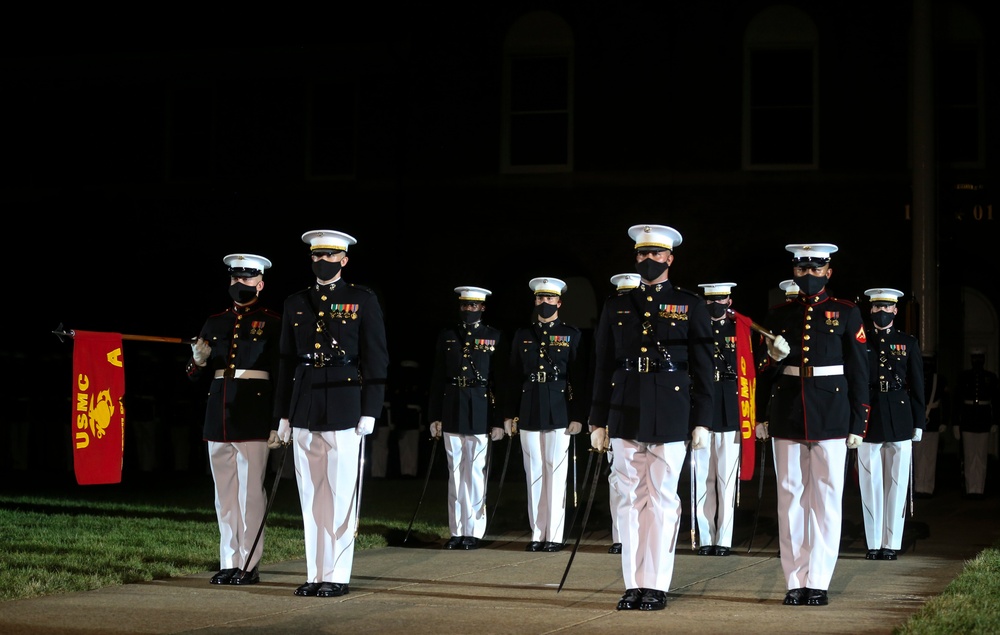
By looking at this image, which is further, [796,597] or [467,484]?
[467,484]

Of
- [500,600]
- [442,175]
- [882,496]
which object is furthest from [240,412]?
[442,175]

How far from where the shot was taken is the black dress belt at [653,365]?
8.80m

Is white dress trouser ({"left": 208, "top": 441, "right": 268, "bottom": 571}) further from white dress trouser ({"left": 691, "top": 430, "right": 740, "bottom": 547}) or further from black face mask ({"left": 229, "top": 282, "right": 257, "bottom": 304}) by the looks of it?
white dress trouser ({"left": 691, "top": 430, "right": 740, "bottom": 547})

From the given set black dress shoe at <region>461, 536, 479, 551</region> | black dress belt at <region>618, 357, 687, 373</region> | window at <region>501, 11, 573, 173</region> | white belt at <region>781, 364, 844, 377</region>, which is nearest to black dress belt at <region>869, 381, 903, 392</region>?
white belt at <region>781, 364, 844, 377</region>

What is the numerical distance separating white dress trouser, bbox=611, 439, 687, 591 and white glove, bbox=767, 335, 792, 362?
0.97 m

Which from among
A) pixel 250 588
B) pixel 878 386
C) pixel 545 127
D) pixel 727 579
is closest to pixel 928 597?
pixel 727 579

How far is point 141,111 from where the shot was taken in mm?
27094

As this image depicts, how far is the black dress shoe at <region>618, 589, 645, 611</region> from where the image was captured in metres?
8.58

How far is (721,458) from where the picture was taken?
1239 cm

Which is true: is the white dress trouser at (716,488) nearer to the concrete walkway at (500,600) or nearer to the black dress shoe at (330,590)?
the concrete walkway at (500,600)

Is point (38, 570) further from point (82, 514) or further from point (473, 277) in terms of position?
point (473, 277)

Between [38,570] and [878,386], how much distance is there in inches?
274

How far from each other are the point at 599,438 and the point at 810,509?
144 centimetres

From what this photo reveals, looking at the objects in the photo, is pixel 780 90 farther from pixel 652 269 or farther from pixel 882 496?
pixel 652 269
